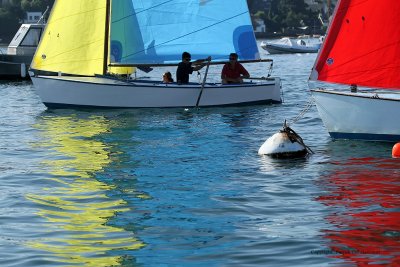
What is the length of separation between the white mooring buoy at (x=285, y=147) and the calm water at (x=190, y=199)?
26 cm

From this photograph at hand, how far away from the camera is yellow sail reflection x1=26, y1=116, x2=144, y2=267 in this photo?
13508 millimetres

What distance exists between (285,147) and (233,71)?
37.4ft

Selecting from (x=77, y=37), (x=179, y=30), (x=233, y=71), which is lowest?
(x=233, y=71)

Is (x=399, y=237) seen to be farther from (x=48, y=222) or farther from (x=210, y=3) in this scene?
(x=210, y=3)

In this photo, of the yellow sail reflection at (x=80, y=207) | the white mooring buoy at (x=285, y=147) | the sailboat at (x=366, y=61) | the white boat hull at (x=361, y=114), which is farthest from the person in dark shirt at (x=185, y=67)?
the white mooring buoy at (x=285, y=147)

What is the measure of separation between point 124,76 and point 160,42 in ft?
5.81

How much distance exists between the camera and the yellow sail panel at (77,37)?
32531 mm

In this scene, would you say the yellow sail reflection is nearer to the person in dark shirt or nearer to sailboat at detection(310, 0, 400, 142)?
sailboat at detection(310, 0, 400, 142)

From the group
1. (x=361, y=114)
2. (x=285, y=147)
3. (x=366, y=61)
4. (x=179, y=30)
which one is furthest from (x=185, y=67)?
(x=285, y=147)

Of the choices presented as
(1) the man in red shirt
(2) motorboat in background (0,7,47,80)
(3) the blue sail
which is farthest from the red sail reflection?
(2) motorboat in background (0,7,47,80)

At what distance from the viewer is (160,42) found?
33281 mm

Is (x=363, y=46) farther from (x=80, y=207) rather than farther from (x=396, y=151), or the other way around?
(x=80, y=207)

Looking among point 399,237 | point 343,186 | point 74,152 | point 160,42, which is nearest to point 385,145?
point 343,186

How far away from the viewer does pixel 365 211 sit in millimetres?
15594
